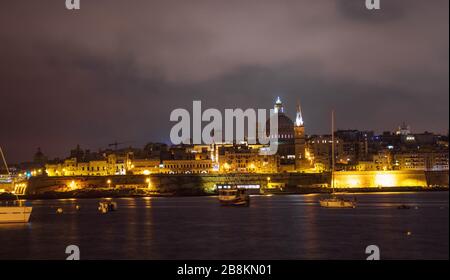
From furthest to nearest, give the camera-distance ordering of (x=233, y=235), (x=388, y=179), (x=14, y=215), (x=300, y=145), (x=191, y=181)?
(x=300, y=145) < (x=388, y=179) < (x=191, y=181) < (x=14, y=215) < (x=233, y=235)

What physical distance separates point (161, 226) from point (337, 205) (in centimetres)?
1674

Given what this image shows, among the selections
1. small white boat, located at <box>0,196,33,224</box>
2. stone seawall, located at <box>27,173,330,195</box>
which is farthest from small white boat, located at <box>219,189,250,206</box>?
stone seawall, located at <box>27,173,330,195</box>

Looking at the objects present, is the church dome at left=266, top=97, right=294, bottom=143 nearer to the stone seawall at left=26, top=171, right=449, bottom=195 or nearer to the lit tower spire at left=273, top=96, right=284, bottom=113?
the lit tower spire at left=273, top=96, right=284, bottom=113

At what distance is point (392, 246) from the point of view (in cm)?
2494

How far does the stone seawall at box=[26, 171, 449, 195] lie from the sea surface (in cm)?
3186

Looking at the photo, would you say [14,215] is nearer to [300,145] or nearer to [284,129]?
[300,145]

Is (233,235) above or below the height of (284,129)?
below

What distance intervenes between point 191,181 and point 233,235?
1790 inches

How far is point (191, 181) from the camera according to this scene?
73.9 m

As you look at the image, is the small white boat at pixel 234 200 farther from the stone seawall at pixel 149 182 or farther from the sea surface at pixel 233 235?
the stone seawall at pixel 149 182

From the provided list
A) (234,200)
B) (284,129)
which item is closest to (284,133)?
(284,129)

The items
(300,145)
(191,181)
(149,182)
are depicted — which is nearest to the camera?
(149,182)
